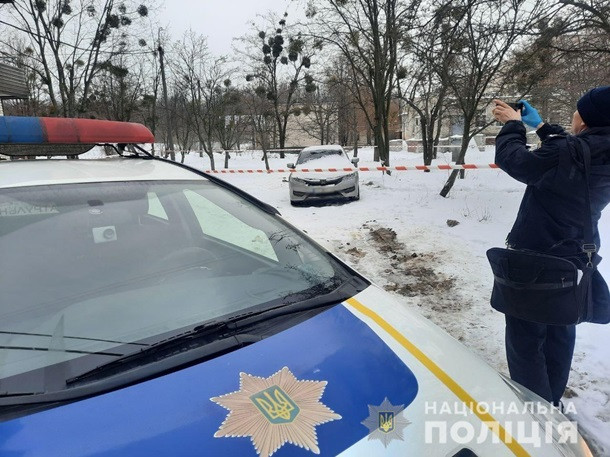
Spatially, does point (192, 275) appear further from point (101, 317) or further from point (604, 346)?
point (604, 346)

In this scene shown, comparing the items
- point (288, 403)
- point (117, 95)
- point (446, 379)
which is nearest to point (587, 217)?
point (446, 379)

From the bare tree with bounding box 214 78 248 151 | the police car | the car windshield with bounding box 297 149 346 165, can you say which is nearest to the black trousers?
the police car

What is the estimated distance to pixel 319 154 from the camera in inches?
467

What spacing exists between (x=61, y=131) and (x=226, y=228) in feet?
3.42

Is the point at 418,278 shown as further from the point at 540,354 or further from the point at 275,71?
the point at 275,71

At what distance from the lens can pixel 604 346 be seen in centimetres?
310

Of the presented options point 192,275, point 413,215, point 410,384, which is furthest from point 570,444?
point 413,215

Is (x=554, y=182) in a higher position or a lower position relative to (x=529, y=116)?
lower

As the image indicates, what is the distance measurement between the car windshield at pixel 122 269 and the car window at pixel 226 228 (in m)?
0.01

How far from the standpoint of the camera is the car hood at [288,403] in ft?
3.27

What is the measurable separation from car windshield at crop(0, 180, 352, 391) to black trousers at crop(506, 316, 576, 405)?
118cm

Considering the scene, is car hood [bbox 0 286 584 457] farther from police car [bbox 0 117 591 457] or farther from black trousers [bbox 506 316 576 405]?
black trousers [bbox 506 316 576 405]

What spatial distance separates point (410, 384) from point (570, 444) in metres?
0.60

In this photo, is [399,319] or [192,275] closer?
[399,319]
